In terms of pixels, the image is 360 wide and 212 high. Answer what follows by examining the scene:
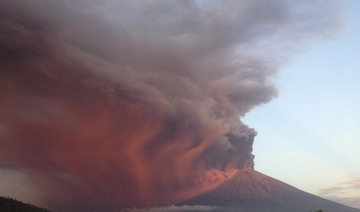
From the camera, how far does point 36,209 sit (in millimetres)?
39375

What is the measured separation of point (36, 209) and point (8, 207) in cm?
441

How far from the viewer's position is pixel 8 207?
116 feet

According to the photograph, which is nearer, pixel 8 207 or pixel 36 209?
pixel 8 207
